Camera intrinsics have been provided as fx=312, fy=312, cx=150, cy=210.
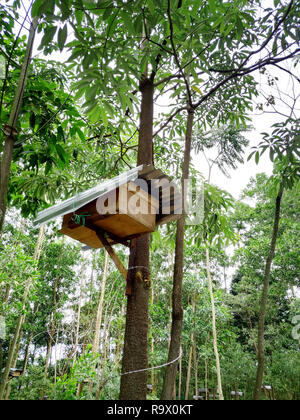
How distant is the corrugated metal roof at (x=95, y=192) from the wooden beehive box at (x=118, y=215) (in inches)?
1.6

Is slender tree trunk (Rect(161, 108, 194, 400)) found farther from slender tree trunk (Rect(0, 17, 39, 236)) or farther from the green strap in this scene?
slender tree trunk (Rect(0, 17, 39, 236))

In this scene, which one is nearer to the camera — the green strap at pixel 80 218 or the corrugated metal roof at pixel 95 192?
the corrugated metal roof at pixel 95 192

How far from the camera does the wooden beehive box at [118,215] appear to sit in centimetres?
157

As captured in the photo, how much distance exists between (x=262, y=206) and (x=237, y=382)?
21.7ft

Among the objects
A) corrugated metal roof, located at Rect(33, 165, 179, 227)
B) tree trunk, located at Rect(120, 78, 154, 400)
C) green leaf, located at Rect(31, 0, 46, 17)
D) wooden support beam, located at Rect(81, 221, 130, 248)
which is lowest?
tree trunk, located at Rect(120, 78, 154, 400)

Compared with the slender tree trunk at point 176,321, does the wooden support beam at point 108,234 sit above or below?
above

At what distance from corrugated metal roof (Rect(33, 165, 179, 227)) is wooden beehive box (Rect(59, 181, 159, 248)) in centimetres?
4

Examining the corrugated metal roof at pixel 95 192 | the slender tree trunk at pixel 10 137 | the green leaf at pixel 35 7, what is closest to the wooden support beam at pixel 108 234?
the corrugated metal roof at pixel 95 192

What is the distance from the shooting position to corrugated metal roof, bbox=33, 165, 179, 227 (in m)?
1.54

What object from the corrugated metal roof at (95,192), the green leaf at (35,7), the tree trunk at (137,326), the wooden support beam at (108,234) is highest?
the green leaf at (35,7)

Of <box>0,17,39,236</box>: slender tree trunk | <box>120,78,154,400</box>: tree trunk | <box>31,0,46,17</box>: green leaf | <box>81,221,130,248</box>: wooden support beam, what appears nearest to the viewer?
<box>0,17,39,236</box>: slender tree trunk

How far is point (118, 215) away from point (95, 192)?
16 cm

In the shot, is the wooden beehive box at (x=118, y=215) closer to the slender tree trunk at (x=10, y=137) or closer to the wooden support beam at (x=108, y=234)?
the wooden support beam at (x=108, y=234)

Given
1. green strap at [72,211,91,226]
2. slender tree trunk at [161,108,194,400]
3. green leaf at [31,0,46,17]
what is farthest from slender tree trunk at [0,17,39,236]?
slender tree trunk at [161,108,194,400]
